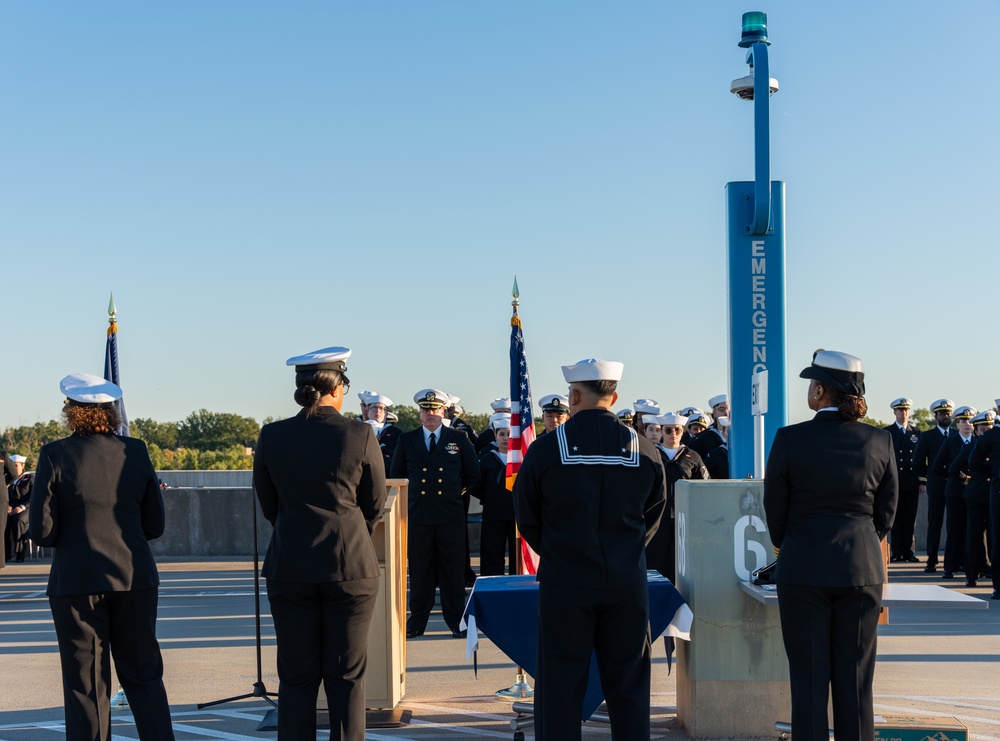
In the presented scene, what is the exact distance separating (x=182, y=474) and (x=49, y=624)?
21435mm

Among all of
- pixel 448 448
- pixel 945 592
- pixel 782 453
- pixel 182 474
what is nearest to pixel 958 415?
pixel 448 448

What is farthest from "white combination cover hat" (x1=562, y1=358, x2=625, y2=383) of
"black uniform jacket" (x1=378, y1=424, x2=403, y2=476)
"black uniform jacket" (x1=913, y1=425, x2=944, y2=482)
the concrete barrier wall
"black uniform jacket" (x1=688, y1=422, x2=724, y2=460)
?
the concrete barrier wall

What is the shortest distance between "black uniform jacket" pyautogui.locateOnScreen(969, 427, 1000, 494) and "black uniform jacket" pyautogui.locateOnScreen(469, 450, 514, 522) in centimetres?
541

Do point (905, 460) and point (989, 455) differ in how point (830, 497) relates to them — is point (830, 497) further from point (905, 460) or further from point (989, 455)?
point (905, 460)

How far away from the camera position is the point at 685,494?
6.66 meters

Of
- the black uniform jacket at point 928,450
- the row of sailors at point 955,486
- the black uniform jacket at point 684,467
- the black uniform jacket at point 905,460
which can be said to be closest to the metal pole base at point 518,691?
the black uniform jacket at point 684,467

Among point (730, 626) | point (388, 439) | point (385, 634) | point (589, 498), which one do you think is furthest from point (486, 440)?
point (589, 498)

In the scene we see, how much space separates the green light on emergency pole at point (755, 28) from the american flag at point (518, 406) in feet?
9.92

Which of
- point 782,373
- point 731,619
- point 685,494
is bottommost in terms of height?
point 731,619

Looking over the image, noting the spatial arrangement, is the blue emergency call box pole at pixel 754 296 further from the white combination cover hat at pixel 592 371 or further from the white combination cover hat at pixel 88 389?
the white combination cover hat at pixel 88 389

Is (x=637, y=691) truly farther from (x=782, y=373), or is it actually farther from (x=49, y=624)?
(x=49, y=624)

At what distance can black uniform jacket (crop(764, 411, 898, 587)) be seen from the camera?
5.46 metres

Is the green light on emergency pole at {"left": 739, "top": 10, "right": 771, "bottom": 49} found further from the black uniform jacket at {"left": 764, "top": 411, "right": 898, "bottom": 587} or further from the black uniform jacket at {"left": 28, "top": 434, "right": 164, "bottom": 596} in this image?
the black uniform jacket at {"left": 28, "top": 434, "right": 164, "bottom": 596}

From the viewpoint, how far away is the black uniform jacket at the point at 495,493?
12719 millimetres
